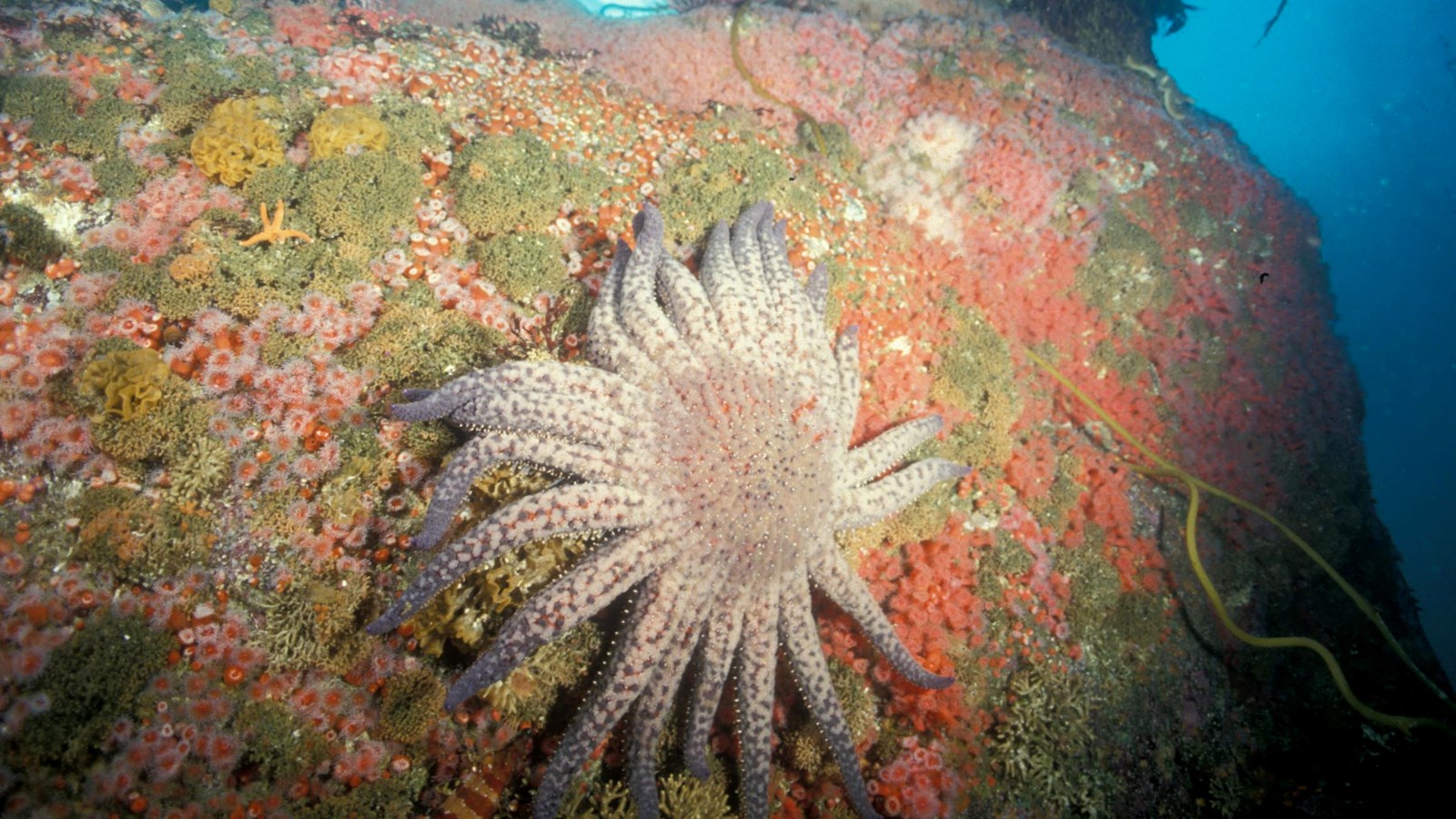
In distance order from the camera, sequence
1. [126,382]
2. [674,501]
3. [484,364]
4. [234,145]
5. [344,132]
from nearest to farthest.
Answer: [674,501] → [126,382] → [484,364] → [234,145] → [344,132]

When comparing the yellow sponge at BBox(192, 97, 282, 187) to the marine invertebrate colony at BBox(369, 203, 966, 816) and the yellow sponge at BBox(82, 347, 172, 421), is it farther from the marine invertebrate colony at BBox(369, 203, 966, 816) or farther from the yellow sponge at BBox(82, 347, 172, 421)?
the marine invertebrate colony at BBox(369, 203, 966, 816)

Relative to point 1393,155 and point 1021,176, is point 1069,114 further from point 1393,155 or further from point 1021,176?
point 1393,155

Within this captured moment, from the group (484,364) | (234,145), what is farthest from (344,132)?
(484,364)

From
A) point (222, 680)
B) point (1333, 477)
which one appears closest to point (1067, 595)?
point (1333, 477)

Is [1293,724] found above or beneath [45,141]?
beneath

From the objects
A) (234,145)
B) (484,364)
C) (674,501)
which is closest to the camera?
(674,501)

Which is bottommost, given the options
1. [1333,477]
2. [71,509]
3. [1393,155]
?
[71,509]

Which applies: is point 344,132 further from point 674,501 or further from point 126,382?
point 674,501
